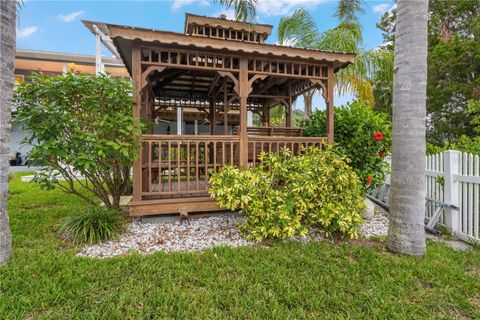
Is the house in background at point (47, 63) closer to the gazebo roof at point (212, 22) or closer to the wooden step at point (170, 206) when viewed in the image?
the gazebo roof at point (212, 22)

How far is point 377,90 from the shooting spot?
754 inches

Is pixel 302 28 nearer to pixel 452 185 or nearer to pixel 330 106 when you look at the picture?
pixel 330 106

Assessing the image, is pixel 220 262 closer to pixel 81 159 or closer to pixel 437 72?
pixel 81 159

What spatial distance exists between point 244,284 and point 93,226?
2.57m

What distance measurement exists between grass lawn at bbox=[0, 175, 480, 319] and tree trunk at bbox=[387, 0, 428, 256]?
0.42 metres

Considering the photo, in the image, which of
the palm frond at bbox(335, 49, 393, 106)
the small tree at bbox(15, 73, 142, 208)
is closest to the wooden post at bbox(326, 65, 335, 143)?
the small tree at bbox(15, 73, 142, 208)

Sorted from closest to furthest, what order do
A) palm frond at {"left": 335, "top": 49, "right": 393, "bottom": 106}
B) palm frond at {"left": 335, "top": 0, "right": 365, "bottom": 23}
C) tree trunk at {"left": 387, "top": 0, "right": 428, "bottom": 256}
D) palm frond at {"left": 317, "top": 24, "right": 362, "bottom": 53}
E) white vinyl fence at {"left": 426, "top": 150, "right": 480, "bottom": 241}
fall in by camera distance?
1. tree trunk at {"left": 387, "top": 0, "right": 428, "bottom": 256}
2. white vinyl fence at {"left": 426, "top": 150, "right": 480, "bottom": 241}
3. palm frond at {"left": 335, "top": 0, "right": 365, "bottom": 23}
4. palm frond at {"left": 317, "top": 24, "right": 362, "bottom": 53}
5. palm frond at {"left": 335, "top": 49, "right": 393, "bottom": 106}

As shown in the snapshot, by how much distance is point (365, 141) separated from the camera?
5500 millimetres

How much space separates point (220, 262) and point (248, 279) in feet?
1.62

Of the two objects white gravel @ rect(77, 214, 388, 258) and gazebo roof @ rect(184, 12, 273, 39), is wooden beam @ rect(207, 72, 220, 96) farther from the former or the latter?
white gravel @ rect(77, 214, 388, 258)

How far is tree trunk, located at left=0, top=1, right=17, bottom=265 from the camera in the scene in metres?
2.80

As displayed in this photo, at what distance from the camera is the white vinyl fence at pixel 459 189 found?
3.95m

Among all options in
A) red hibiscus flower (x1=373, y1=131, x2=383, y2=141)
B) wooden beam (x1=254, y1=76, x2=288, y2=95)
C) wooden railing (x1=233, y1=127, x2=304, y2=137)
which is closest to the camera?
red hibiscus flower (x1=373, y1=131, x2=383, y2=141)

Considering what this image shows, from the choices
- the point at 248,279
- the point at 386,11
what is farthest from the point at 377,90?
the point at 248,279
